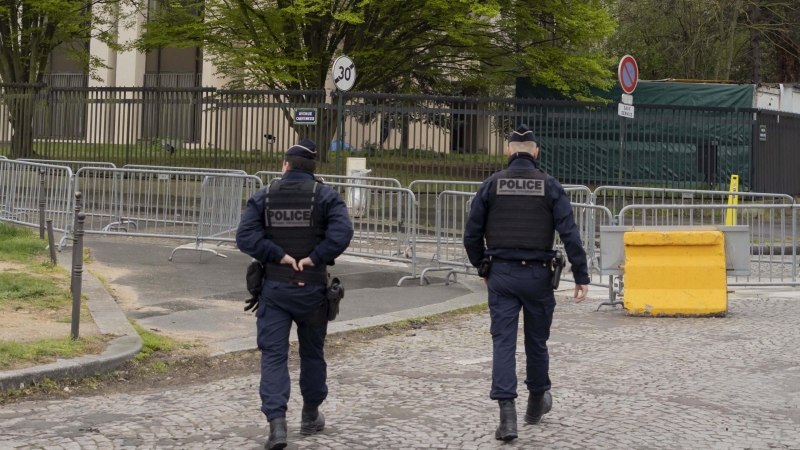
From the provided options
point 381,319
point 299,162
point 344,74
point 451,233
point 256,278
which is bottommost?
point 381,319

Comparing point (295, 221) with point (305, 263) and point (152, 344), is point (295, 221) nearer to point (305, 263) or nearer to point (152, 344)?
point (305, 263)

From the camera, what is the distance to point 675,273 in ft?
35.1

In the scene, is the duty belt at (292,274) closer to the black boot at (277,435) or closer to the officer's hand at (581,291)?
the black boot at (277,435)

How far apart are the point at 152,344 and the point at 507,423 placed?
3.49 m

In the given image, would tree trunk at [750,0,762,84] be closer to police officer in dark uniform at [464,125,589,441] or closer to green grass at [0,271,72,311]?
green grass at [0,271,72,311]

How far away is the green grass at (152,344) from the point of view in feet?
25.5

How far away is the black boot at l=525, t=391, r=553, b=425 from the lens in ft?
19.9

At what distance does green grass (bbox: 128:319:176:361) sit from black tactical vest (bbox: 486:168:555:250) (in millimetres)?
3180

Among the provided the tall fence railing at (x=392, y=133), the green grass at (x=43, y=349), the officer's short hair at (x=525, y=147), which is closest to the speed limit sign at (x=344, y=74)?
the tall fence railing at (x=392, y=133)

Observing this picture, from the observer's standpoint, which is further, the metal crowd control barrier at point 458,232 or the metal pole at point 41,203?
the metal pole at point 41,203

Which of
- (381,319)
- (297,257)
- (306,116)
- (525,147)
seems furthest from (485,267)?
(306,116)

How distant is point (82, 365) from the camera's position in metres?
7.07

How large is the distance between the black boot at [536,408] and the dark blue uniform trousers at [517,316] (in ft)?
0.18

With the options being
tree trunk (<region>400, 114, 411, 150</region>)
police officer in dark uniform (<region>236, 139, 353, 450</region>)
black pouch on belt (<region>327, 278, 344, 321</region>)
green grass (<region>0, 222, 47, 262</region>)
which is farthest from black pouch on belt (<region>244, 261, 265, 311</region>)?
tree trunk (<region>400, 114, 411, 150</region>)
